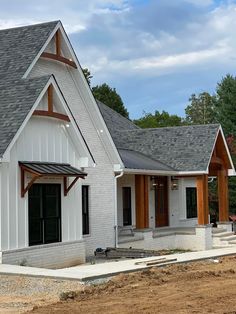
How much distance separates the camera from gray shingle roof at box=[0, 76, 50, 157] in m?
16.0

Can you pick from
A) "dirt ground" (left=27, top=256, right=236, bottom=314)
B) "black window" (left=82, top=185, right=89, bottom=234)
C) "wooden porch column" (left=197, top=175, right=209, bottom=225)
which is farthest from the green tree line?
"dirt ground" (left=27, top=256, right=236, bottom=314)

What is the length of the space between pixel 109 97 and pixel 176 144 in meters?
26.1

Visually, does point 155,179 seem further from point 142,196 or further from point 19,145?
point 19,145

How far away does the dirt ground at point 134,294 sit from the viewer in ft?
35.0

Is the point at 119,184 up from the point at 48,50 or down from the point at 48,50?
down

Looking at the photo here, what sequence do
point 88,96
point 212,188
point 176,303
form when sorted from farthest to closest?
1. point 212,188
2. point 88,96
3. point 176,303

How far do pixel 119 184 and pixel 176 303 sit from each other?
15306 mm

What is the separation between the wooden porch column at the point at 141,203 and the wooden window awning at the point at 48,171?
6.28m

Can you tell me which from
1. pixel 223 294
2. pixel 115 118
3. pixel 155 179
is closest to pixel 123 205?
pixel 155 179

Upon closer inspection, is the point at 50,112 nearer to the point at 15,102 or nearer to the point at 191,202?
the point at 15,102

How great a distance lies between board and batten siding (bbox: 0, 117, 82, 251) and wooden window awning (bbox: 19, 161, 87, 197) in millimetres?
151

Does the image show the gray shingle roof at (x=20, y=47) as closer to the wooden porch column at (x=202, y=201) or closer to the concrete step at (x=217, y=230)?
the wooden porch column at (x=202, y=201)

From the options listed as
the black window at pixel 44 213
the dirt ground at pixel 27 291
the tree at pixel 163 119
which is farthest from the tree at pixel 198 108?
the dirt ground at pixel 27 291

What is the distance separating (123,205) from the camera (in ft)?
86.3
